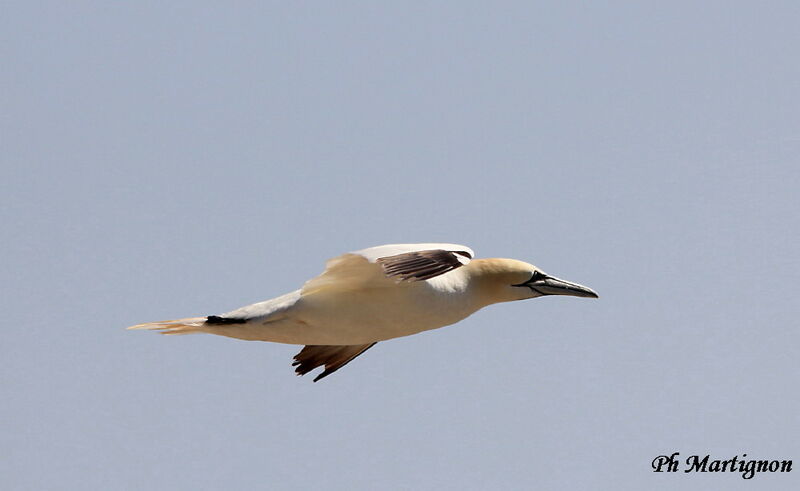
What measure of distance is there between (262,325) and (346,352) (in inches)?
101

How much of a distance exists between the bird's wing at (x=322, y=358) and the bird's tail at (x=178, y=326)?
2.31 metres

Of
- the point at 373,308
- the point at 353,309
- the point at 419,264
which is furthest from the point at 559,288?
the point at 419,264

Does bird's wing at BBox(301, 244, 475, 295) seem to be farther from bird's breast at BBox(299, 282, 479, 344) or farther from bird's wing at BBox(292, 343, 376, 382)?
bird's wing at BBox(292, 343, 376, 382)

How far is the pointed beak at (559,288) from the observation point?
16.5 metres

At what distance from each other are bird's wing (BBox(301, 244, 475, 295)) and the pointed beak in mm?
1960

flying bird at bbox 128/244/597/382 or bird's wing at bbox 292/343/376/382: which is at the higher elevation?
flying bird at bbox 128/244/597/382

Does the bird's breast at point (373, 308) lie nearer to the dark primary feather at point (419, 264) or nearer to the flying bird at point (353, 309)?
the flying bird at point (353, 309)

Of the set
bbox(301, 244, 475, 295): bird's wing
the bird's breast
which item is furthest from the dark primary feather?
the bird's breast

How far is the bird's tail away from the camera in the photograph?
49.3 ft

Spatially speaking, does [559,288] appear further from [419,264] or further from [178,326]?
[178,326]

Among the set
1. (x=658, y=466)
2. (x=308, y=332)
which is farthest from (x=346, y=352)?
(x=658, y=466)

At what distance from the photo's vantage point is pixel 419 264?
537 inches

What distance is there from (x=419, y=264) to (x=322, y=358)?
3936mm

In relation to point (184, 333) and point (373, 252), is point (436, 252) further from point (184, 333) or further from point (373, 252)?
point (184, 333)
